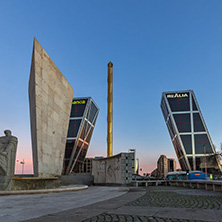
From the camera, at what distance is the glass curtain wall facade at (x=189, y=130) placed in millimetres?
92938

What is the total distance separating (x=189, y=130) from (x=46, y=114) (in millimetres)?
86120

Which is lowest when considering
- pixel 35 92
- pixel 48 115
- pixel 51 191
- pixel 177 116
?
pixel 51 191

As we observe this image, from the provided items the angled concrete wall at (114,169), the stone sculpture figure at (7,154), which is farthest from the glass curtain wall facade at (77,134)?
the stone sculpture figure at (7,154)

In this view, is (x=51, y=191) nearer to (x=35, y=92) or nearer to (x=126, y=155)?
(x=35, y=92)

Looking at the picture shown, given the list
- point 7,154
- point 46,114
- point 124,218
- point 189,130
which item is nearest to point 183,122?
point 189,130

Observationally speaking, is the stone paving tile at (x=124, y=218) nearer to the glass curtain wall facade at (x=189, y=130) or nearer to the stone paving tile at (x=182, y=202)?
the stone paving tile at (x=182, y=202)

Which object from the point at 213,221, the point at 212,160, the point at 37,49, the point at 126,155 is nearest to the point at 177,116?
the point at 212,160

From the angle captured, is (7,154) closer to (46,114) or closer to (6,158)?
(6,158)

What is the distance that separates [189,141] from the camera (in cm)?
9450

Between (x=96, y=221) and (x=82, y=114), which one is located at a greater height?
(x=82, y=114)

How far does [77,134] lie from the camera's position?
10306cm

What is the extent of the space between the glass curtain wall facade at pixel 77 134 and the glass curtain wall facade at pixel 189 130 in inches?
1450

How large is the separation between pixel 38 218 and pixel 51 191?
7237mm

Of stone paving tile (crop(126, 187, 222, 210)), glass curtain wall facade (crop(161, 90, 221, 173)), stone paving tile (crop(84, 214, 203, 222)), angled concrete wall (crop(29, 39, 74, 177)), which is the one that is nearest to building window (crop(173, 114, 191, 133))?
glass curtain wall facade (crop(161, 90, 221, 173))
